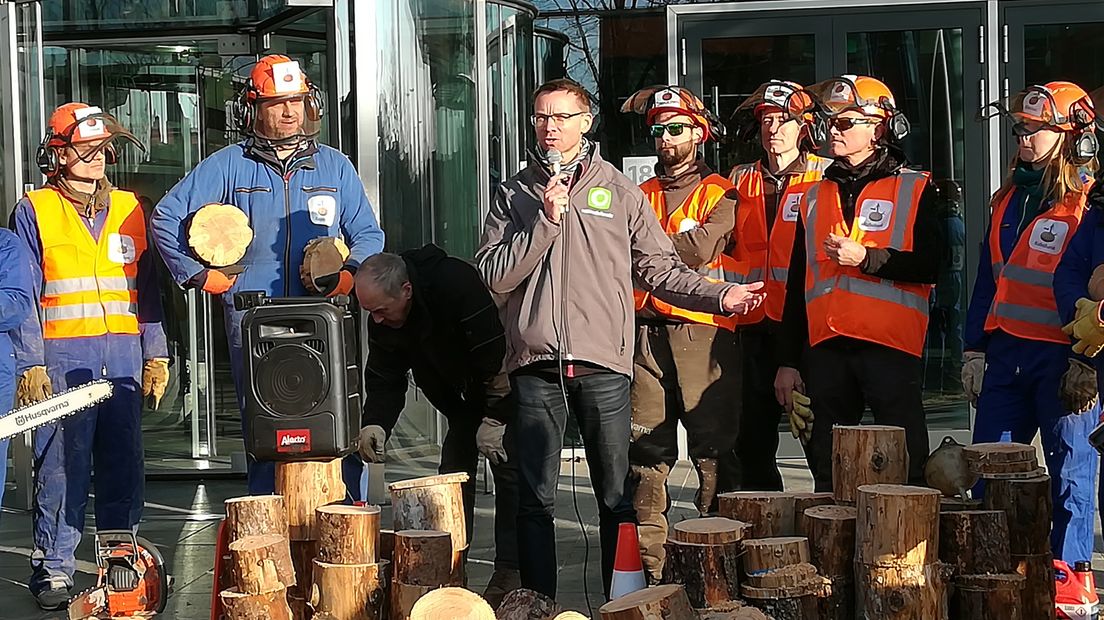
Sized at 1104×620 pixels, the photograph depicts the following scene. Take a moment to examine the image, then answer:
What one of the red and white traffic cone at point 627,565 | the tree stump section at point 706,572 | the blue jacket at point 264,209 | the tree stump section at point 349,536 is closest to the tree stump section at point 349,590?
the tree stump section at point 349,536

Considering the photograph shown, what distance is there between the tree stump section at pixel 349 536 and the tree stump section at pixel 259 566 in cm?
14

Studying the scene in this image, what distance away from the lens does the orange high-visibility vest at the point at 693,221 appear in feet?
16.7

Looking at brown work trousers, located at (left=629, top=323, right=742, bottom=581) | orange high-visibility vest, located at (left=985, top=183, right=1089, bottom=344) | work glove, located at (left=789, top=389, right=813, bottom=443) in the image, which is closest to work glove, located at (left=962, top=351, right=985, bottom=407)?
orange high-visibility vest, located at (left=985, top=183, right=1089, bottom=344)

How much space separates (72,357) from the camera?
5477mm

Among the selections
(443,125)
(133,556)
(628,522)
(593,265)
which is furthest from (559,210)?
(443,125)

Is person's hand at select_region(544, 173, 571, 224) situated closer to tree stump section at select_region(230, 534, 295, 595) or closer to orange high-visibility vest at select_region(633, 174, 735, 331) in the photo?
orange high-visibility vest at select_region(633, 174, 735, 331)

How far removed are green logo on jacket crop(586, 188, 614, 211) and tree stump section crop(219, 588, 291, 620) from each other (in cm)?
152

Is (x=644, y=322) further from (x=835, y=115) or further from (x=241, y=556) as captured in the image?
(x=241, y=556)

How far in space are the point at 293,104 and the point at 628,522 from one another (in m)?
2.05

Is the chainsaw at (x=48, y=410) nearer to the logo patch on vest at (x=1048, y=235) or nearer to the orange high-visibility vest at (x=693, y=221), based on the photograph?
the orange high-visibility vest at (x=693, y=221)

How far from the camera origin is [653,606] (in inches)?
140

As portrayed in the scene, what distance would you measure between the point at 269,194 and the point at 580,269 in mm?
1450

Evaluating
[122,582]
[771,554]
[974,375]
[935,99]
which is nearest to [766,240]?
[974,375]

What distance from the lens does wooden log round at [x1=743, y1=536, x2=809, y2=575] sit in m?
3.83
